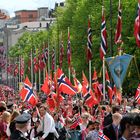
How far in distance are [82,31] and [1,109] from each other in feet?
114

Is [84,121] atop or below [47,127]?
atop

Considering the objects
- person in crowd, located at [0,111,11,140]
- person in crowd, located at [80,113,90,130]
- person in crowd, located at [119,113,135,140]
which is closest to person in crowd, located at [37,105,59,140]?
person in crowd, located at [80,113,90,130]

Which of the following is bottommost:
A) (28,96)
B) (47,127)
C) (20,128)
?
(28,96)

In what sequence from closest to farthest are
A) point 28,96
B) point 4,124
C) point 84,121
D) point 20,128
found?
1. point 20,128
2. point 4,124
3. point 84,121
4. point 28,96

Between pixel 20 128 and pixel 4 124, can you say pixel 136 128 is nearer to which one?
pixel 20 128

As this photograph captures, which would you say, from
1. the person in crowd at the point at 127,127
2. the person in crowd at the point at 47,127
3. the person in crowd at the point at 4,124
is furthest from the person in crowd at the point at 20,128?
the person in crowd at the point at 47,127

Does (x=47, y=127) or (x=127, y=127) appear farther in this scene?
(x=47, y=127)

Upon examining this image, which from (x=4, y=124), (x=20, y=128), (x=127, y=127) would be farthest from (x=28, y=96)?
(x=127, y=127)

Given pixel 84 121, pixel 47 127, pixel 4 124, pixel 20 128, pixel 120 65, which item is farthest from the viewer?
pixel 120 65

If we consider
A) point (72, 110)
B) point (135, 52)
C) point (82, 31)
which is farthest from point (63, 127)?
point (82, 31)

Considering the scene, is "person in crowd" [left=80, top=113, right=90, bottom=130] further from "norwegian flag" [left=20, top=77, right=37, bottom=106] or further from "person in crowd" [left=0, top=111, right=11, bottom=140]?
"norwegian flag" [left=20, top=77, right=37, bottom=106]

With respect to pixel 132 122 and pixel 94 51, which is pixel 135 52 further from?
pixel 132 122

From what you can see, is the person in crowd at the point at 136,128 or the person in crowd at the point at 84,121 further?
the person in crowd at the point at 84,121

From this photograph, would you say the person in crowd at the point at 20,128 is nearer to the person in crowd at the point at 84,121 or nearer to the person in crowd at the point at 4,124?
the person in crowd at the point at 4,124
